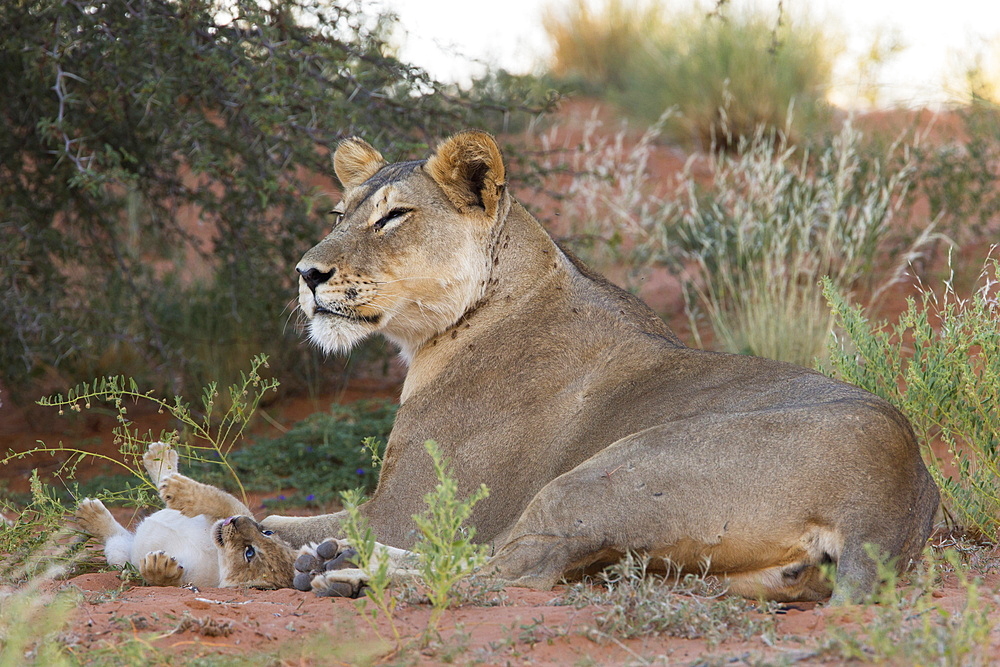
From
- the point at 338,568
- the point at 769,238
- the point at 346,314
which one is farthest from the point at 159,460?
the point at 769,238

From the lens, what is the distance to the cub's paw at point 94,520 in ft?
16.1

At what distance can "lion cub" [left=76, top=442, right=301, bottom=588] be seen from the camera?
4.18 metres

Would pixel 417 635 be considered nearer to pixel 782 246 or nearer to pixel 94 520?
pixel 94 520

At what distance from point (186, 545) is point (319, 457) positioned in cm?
328

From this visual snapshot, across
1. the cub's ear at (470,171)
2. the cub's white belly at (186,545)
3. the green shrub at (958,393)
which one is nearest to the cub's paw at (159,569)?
the cub's white belly at (186,545)

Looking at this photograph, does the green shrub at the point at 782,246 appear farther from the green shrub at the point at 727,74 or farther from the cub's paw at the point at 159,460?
the cub's paw at the point at 159,460

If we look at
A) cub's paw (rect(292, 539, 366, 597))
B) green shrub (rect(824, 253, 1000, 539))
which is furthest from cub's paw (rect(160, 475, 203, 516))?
green shrub (rect(824, 253, 1000, 539))

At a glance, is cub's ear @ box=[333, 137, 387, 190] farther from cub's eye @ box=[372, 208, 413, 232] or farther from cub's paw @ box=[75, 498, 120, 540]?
cub's paw @ box=[75, 498, 120, 540]

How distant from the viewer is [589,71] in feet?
78.4

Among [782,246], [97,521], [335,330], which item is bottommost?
[97,521]

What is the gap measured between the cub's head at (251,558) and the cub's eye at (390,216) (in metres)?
1.42

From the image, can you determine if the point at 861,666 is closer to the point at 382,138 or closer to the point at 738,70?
the point at 382,138

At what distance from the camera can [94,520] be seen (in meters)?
4.91

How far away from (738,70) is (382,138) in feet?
33.6
